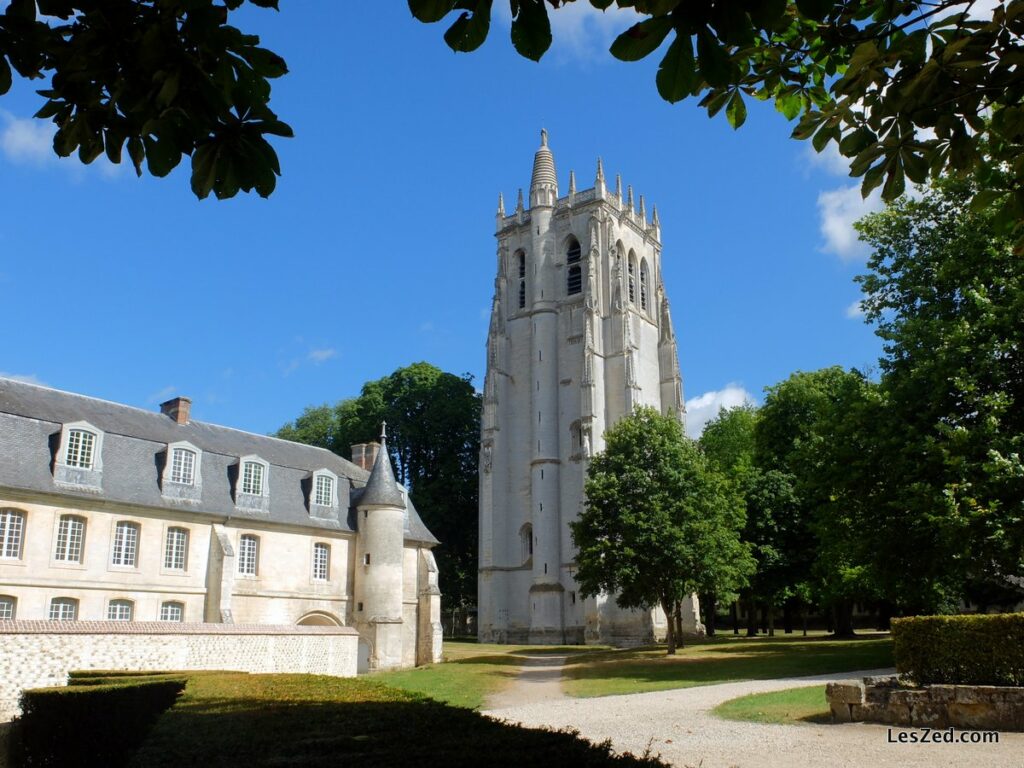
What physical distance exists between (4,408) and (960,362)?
84.8 ft

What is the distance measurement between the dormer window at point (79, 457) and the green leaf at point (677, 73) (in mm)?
25675

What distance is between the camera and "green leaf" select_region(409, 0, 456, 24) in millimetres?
3184

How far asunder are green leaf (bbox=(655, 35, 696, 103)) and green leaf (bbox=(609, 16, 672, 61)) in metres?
0.07

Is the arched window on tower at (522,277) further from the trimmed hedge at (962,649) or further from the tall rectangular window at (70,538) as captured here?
the trimmed hedge at (962,649)

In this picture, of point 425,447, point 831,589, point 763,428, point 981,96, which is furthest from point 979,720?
point 425,447

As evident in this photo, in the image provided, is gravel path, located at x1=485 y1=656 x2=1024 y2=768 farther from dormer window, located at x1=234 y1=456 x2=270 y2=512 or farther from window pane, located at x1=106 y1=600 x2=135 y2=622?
dormer window, located at x1=234 y1=456 x2=270 y2=512

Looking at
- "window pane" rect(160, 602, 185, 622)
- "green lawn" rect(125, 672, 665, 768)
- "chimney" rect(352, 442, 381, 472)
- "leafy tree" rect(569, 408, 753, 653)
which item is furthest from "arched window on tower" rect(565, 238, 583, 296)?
"green lawn" rect(125, 672, 665, 768)

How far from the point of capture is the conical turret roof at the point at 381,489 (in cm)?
3167

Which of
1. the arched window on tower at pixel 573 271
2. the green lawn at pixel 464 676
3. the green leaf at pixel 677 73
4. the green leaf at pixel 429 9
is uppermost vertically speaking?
the arched window on tower at pixel 573 271

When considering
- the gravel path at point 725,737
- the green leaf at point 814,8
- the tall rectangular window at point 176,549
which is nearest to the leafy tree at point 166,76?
the green leaf at point 814,8

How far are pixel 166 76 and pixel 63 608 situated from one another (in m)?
24.3

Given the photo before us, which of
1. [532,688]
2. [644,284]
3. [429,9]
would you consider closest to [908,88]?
[429,9]

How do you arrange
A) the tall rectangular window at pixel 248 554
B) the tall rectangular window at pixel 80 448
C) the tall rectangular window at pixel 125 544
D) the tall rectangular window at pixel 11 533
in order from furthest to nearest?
the tall rectangular window at pixel 248 554
the tall rectangular window at pixel 125 544
the tall rectangular window at pixel 80 448
the tall rectangular window at pixel 11 533

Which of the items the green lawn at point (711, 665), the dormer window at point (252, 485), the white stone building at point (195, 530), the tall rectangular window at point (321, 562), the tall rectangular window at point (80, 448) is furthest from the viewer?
the tall rectangular window at point (321, 562)
